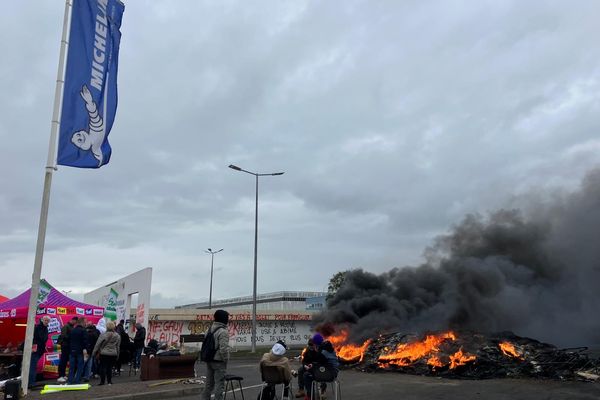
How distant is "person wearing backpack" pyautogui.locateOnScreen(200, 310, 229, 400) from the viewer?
22.7 feet

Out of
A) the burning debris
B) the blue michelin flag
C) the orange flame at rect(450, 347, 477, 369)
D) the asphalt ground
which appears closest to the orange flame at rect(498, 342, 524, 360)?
the burning debris

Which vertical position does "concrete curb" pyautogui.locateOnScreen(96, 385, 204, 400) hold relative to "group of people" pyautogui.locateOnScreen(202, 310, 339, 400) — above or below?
below

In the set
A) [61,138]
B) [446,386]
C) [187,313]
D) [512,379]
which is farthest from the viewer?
[187,313]

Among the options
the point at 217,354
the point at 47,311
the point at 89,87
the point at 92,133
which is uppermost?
the point at 89,87

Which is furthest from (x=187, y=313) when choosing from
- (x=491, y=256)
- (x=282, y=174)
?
(x=491, y=256)

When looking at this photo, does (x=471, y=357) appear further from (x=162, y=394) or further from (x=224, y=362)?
(x=224, y=362)

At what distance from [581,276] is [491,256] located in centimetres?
458

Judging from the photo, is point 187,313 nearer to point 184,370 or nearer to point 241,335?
point 241,335

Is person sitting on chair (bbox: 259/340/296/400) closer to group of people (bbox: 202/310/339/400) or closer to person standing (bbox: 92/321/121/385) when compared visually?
group of people (bbox: 202/310/339/400)

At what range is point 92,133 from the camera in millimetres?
9570

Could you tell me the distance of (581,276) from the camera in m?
24.7

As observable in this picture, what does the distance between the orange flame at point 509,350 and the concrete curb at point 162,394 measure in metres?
9.67

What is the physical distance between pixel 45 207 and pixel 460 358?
11943 mm

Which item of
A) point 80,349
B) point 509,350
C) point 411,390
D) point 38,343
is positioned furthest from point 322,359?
point 509,350
